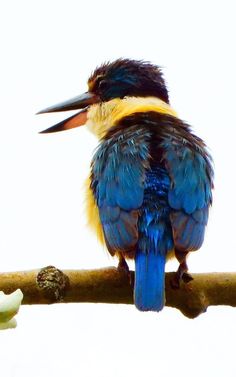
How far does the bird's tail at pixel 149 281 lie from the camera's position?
2.33 metres

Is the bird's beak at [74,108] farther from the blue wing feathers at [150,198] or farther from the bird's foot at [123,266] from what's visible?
the bird's foot at [123,266]

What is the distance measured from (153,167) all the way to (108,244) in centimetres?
39

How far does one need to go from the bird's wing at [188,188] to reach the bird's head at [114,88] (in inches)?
37.4

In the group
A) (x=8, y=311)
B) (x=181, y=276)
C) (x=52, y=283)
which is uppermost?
(x=8, y=311)

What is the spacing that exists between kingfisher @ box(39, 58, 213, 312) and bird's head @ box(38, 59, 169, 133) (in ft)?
1.25

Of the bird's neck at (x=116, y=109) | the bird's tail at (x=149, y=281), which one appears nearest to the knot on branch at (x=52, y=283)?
the bird's tail at (x=149, y=281)

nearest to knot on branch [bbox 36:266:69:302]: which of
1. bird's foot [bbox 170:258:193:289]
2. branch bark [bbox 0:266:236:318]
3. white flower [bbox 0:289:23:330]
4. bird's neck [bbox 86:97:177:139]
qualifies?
branch bark [bbox 0:266:236:318]

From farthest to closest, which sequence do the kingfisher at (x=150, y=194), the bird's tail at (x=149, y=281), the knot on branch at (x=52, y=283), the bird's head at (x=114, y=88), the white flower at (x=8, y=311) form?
→ the bird's head at (x=114, y=88) < the kingfisher at (x=150, y=194) < the bird's tail at (x=149, y=281) < the knot on branch at (x=52, y=283) < the white flower at (x=8, y=311)

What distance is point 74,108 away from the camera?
429cm

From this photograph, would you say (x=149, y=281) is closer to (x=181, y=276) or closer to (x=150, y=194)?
(x=181, y=276)

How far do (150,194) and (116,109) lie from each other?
1365 millimetres

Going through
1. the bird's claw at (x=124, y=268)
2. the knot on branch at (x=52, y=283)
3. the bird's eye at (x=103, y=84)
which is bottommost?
the bird's claw at (x=124, y=268)

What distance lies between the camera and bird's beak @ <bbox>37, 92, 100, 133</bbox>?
163 inches

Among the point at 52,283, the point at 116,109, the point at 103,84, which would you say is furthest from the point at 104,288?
the point at 103,84
